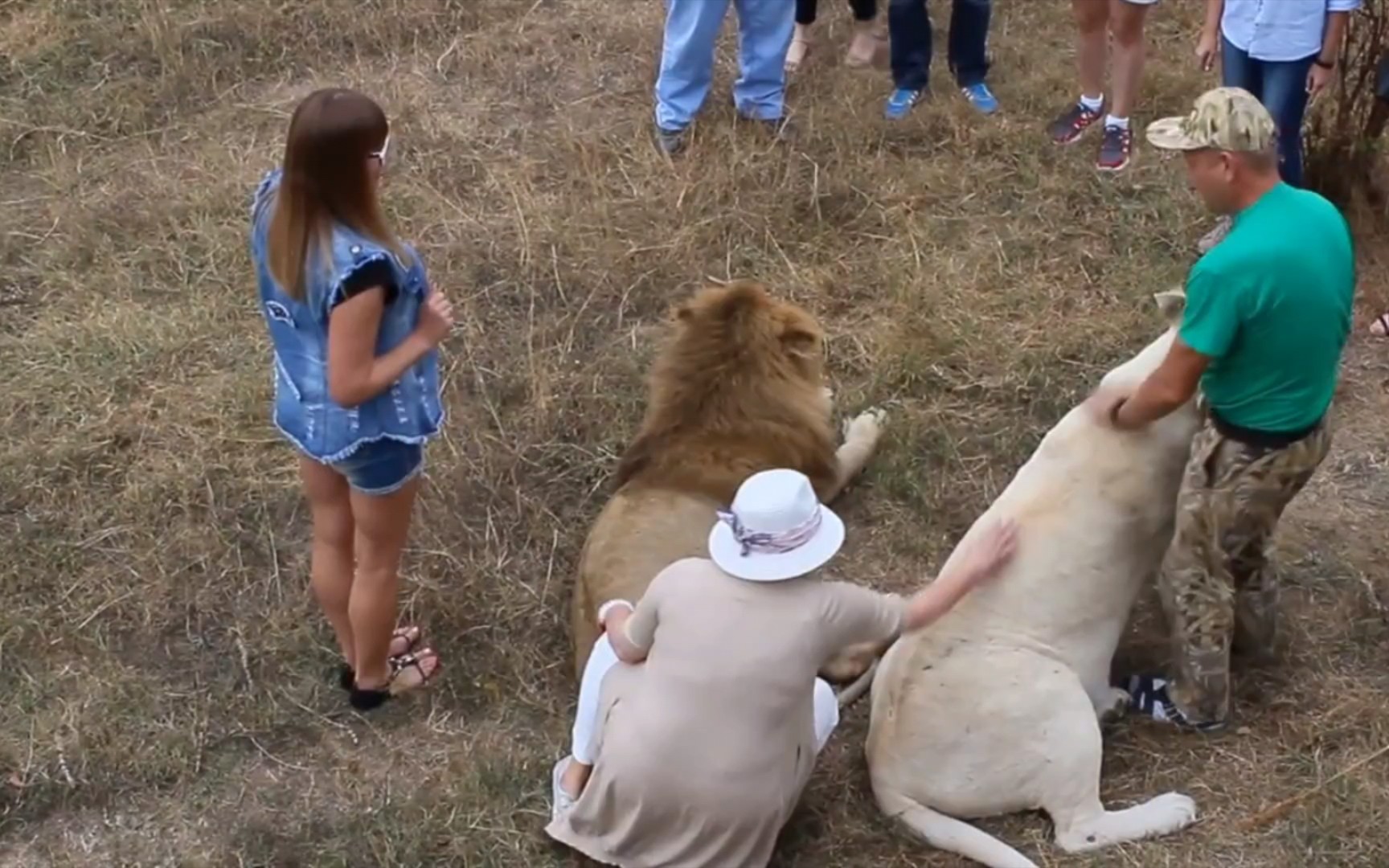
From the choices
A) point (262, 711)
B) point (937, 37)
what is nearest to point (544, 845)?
point (262, 711)

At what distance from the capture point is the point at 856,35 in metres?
7.59

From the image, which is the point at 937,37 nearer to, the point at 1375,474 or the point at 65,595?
the point at 1375,474

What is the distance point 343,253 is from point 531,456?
190 centimetres

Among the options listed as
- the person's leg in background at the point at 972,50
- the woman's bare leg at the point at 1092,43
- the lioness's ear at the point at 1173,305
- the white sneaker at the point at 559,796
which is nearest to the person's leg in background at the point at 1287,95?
the woman's bare leg at the point at 1092,43

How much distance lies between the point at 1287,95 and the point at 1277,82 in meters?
0.06

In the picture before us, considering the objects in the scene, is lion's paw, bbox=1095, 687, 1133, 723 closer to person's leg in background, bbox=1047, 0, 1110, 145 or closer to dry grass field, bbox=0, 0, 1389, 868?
dry grass field, bbox=0, 0, 1389, 868

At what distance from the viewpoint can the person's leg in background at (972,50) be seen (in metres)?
6.92

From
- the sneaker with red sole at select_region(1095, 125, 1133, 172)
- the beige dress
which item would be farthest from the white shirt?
the beige dress

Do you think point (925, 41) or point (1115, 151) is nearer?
point (1115, 151)

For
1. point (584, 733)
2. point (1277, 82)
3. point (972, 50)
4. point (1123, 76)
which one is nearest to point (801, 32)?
point (972, 50)

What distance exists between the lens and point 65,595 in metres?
4.77

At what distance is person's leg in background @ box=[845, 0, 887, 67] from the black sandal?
13.7 ft

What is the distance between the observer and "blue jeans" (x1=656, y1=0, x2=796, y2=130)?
675 centimetres

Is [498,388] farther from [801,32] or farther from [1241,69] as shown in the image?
[801,32]
